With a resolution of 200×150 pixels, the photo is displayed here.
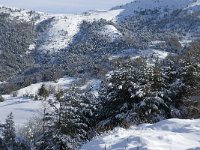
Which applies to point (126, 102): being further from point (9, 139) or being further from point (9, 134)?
point (9, 139)

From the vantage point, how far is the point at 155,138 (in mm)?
13742

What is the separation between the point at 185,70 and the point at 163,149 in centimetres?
2913

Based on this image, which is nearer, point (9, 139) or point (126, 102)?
point (126, 102)

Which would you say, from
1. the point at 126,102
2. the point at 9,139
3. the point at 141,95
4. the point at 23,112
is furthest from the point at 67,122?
the point at 23,112

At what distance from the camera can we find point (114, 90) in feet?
125

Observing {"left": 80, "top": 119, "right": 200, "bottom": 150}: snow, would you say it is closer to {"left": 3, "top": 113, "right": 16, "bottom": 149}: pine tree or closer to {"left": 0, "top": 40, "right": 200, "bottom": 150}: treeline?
{"left": 0, "top": 40, "right": 200, "bottom": 150}: treeline

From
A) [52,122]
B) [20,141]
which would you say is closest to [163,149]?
[52,122]

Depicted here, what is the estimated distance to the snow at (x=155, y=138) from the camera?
1298 centimetres

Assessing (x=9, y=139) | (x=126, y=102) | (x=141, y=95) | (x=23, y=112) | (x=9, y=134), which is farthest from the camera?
(x=23, y=112)

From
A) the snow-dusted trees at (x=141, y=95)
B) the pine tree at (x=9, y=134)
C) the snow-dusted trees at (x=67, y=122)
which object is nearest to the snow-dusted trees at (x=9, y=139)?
the pine tree at (x=9, y=134)

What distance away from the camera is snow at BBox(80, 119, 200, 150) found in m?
13.0

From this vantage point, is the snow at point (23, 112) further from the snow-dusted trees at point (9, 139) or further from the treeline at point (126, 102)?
the treeline at point (126, 102)

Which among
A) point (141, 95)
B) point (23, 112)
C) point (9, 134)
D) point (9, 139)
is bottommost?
point (23, 112)

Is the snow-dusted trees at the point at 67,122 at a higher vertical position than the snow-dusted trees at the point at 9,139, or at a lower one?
higher
